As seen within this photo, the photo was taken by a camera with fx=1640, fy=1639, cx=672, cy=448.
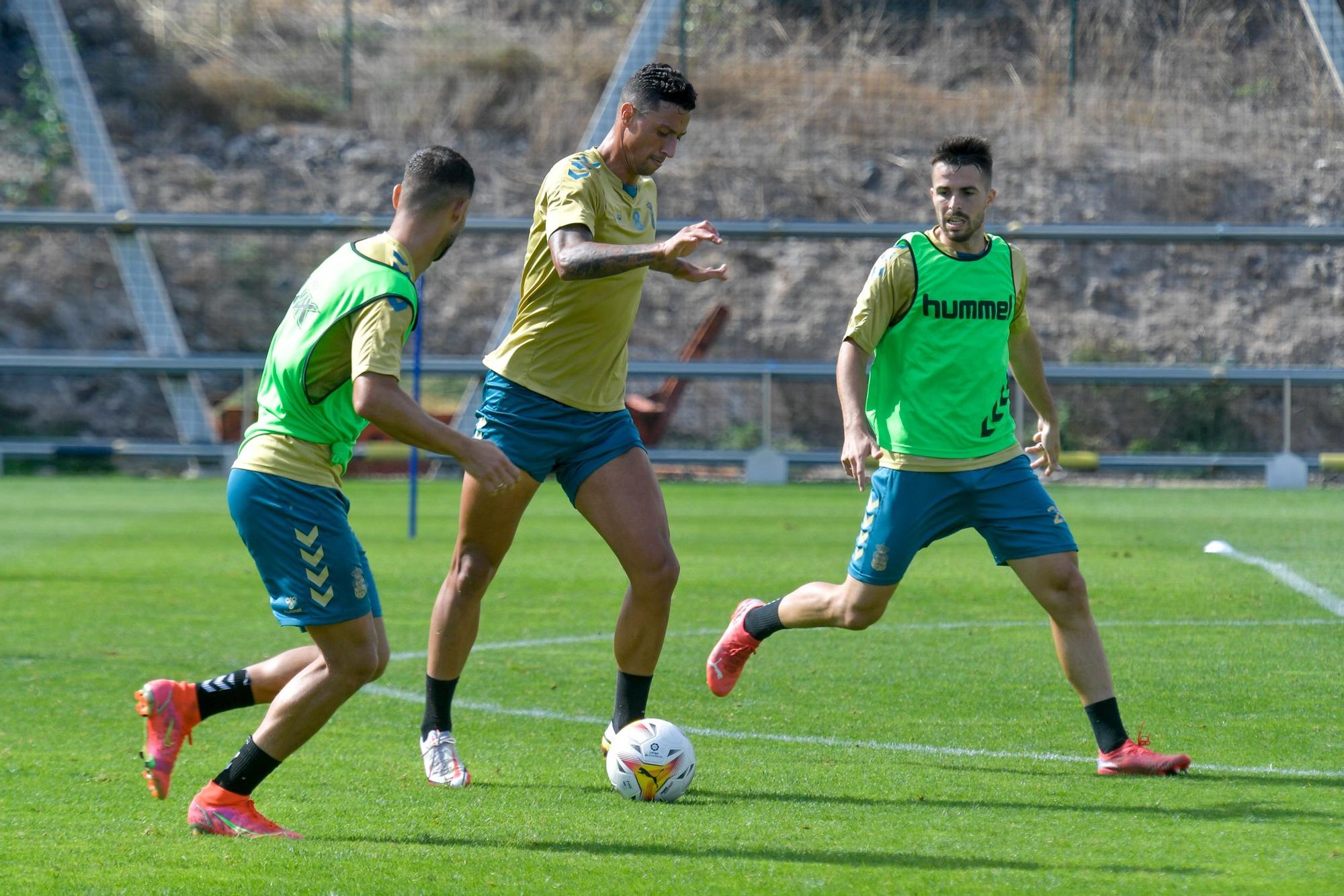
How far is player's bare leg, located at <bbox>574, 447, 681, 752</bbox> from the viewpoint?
5262 millimetres

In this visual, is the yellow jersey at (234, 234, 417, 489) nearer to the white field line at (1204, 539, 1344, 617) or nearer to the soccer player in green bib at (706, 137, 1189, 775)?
the soccer player in green bib at (706, 137, 1189, 775)

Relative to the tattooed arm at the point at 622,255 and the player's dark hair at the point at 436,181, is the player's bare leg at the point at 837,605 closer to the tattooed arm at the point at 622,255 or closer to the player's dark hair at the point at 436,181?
the tattooed arm at the point at 622,255

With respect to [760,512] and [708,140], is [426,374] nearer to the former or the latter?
[760,512]

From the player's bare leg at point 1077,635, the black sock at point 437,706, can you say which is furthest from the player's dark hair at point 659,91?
the black sock at point 437,706

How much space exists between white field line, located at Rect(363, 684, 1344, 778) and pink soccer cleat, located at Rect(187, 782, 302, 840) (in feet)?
6.09

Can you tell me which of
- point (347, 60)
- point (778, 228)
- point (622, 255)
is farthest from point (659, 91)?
point (347, 60)

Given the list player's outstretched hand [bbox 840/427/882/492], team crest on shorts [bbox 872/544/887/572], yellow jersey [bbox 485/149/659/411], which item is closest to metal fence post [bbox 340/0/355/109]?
yellow jersey [bbox 485/149/659/411]

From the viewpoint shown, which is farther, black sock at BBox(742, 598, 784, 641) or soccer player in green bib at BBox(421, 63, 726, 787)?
black sock at BBox(742, 598, 784, 641)

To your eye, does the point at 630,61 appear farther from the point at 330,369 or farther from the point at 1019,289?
the point at 330,369

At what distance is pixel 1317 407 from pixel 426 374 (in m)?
11.0

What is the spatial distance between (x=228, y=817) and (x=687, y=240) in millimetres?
1961

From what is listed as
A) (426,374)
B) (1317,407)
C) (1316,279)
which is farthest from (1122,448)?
(426,374)

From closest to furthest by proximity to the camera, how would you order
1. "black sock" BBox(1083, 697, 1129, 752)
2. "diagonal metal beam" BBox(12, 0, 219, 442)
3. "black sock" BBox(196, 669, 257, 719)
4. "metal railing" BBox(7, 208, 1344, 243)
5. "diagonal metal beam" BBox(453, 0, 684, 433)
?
"black sock" BBox(196, 669, 257, 719) → "black sock" BBox(1083, 697, 1129, 752) → "metal railing" BBox(7, 208, 1344, 243) → "diagonal metal beam" BBox(12, 0, 219, 442) → "diagonal metal beam" BBox(453, 0, 684, 433)

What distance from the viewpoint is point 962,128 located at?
25.3 m
